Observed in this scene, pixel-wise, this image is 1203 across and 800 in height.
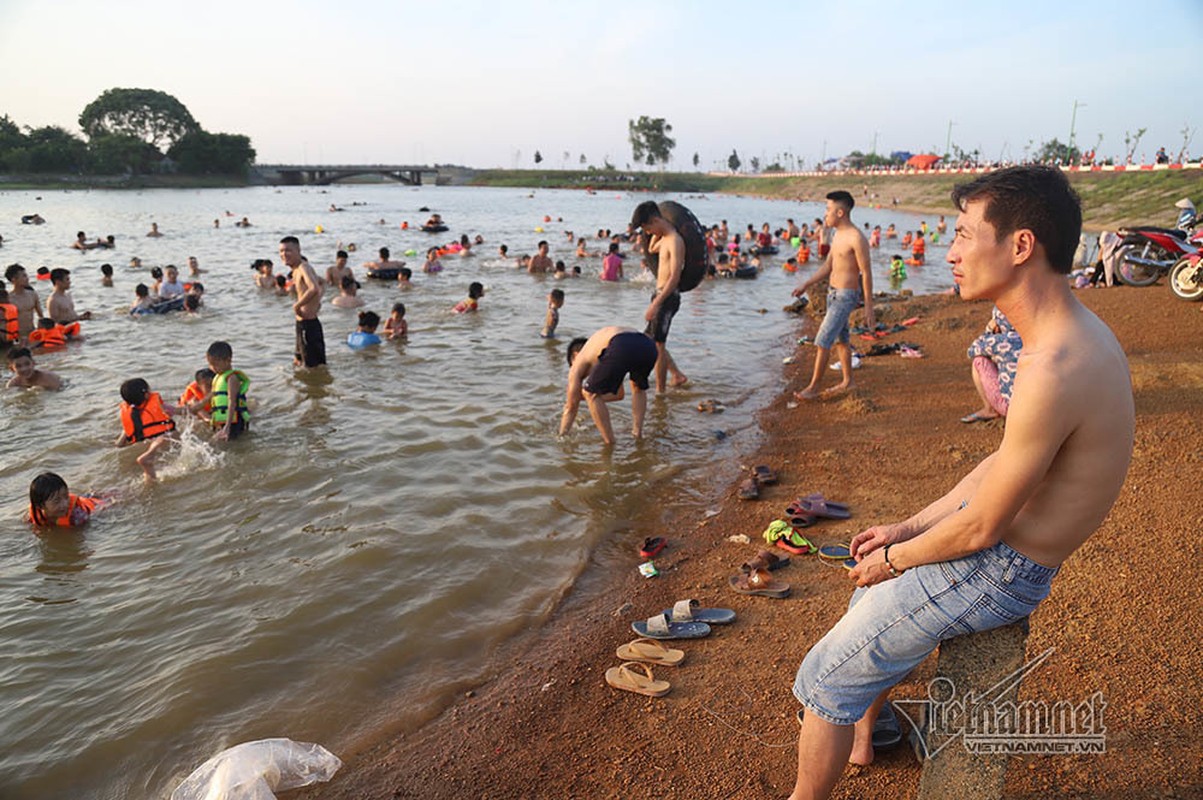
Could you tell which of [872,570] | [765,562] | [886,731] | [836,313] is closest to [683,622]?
[765,562]

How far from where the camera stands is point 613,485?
21.6 ft

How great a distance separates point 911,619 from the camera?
2141 millimetres

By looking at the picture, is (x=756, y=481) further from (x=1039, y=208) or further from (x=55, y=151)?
(x=55, y=151)

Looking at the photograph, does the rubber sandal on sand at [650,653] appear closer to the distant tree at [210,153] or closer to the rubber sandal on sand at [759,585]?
the rubber sandal on sand at [759,585]

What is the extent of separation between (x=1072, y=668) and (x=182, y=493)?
7.13 metres

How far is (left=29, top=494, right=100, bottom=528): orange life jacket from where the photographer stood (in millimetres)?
5699

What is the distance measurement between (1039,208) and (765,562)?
3.28 m

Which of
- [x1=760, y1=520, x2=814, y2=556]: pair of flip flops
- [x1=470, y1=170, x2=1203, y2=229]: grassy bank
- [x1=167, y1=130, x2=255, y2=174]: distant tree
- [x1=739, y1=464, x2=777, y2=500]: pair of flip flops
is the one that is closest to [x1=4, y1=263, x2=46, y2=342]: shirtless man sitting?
[x1=739, y1=464, x2=777, y2=500]: pair of flip flops

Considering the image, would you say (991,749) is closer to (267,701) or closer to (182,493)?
(267,701)

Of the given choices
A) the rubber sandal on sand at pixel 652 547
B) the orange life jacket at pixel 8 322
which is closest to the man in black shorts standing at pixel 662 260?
the rubber sandal on sand at pixel 652 547

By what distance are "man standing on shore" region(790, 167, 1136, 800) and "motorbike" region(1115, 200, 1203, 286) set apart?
11707 mm

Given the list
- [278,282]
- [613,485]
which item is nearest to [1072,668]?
[613,485]

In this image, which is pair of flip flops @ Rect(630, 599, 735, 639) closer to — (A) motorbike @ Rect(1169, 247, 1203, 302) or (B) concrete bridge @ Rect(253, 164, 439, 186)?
(A) motorbike @ Rect(1169, 247, 1203, 302)

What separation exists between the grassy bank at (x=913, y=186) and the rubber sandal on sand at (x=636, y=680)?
2923 mm
